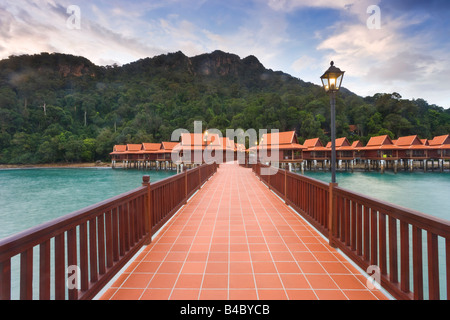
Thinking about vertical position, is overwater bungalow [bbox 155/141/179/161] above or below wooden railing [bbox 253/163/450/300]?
above

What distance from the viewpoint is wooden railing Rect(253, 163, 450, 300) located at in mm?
1702

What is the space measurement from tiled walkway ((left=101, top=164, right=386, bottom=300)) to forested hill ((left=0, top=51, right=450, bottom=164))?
53.2 m

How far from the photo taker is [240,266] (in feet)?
9.61

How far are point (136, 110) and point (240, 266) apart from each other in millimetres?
82262

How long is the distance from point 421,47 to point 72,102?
311 ft

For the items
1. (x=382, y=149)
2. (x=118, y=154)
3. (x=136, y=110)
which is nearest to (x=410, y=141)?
(x=382, y=149)

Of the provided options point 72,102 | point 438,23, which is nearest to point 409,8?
point 438,23

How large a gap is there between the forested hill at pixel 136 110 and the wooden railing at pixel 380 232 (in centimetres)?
5285

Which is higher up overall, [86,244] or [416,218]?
[416,218]

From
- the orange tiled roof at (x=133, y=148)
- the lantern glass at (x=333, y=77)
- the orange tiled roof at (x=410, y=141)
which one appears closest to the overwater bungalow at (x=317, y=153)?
the orange tiled roof at (x=410, y=141)

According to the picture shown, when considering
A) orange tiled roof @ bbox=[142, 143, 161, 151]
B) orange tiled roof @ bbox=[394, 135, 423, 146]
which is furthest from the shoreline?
orange tiled roof @ bbox=[394, 135, 423, 146]

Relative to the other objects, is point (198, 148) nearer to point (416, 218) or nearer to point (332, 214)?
point (332, 214)

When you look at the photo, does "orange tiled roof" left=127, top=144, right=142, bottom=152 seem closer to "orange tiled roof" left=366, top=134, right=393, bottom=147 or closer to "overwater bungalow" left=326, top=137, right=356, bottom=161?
"overwater bungalow" left=326, top=137, right=356, bottom=161

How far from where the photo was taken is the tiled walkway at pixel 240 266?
7.72 feet
